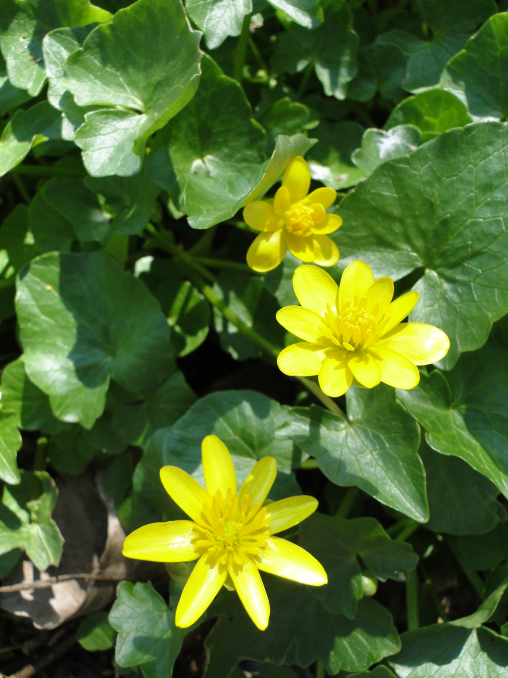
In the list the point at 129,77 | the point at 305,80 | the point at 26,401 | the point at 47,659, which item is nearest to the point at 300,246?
the point at 129,77

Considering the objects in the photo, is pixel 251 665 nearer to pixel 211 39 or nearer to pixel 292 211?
pixel 292 211

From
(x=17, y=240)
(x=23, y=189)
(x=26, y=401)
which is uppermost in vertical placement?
(x=23, y=189)

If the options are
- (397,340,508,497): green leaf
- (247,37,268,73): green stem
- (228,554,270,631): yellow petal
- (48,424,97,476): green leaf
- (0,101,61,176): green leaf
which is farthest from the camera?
(247,37,268,73): green stem

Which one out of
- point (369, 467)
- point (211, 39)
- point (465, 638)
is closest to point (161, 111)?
point (211, 39)

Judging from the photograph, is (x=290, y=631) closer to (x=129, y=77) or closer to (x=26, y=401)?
(x=26, y=401)

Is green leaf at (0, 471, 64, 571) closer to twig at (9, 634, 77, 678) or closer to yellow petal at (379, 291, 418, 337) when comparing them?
twig at (9, 634, 77, 678)

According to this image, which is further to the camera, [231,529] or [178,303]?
[178,303]

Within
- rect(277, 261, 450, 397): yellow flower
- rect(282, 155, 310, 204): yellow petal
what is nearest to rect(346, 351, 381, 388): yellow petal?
rect(277, 261, 450, 397): yellow flower
